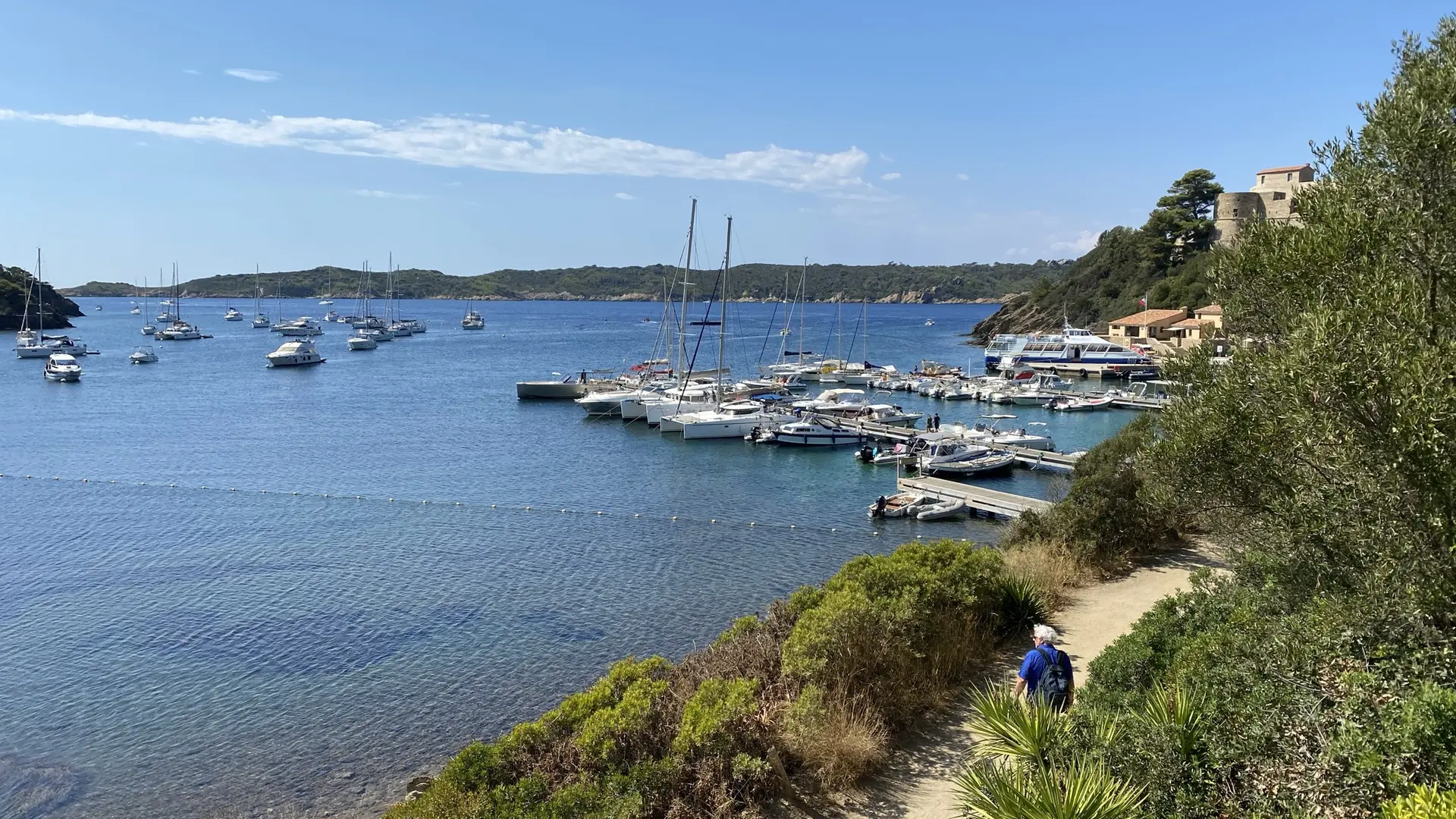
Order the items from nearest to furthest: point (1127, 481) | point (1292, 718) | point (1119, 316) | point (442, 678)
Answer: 1. point (1292, 718)
2. point (442, 678)
3. point (1127, 481)
4. point (1119, 316)

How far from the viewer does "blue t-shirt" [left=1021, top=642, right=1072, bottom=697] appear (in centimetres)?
881

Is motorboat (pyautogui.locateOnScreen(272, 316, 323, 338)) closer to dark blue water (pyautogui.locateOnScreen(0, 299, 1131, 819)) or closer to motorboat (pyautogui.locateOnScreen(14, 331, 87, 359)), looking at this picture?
motorboat (pyautogui.locateOnScreen(14, 331, 87, 359))

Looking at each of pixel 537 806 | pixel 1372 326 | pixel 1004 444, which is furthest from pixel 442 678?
pixel 1004 444

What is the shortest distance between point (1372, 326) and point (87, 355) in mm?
114081

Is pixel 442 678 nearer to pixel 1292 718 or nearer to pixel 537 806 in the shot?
pixel 537 806

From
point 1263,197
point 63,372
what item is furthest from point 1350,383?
point 1263,197

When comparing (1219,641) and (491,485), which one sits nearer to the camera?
(1219,641)

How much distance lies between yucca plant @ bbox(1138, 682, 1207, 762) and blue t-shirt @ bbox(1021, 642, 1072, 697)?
1255 millimetres

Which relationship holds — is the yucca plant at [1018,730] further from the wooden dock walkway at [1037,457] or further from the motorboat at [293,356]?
the motorboat at [293,356]

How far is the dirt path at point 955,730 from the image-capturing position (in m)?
9.10

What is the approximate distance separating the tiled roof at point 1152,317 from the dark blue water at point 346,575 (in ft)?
105

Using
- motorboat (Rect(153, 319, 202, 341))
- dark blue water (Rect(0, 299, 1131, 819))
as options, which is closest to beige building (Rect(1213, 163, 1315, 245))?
dark blue water (Rect(0, 299, 1131, 819))

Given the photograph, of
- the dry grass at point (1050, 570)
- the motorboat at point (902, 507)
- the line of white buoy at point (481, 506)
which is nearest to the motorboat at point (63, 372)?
the line of white buoy at point (481, 506)

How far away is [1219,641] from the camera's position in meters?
8.24
